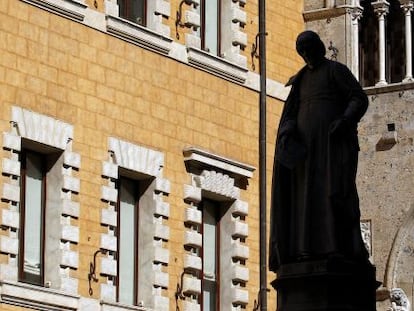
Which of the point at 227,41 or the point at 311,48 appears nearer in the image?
the point at 311,48

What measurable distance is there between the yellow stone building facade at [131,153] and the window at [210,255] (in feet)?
0.08

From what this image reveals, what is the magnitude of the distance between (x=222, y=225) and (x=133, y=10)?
10.7ft

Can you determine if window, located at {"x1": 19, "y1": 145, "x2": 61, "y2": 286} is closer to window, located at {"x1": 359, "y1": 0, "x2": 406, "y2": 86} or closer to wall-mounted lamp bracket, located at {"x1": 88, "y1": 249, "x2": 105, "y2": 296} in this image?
wall-mounted lamp bracket, located at {"x1": 88, "y1": 249, "x2": 105, "y2": 296}

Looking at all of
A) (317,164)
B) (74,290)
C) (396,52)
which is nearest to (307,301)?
(317,164)

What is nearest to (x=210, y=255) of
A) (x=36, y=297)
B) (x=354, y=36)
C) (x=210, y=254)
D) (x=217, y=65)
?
(x=210, y=254)

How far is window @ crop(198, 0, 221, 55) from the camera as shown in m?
28.0

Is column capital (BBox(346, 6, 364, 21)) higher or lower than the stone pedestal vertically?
higher

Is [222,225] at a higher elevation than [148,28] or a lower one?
lower

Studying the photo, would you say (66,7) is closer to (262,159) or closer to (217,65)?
(217,65)

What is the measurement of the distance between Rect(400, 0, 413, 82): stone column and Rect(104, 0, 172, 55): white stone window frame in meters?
5.52

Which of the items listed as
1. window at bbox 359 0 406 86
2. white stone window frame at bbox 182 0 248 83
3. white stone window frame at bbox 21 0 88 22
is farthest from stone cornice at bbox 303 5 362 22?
white stone window frame at bbox 21 0 88 22

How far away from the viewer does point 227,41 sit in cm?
2836

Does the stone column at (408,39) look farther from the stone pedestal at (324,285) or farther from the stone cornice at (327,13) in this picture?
the stone pedestal at (324,285)

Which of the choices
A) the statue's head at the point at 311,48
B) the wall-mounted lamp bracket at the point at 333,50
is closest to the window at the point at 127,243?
the wall-mounted lamp bracket at the point at 333,50
